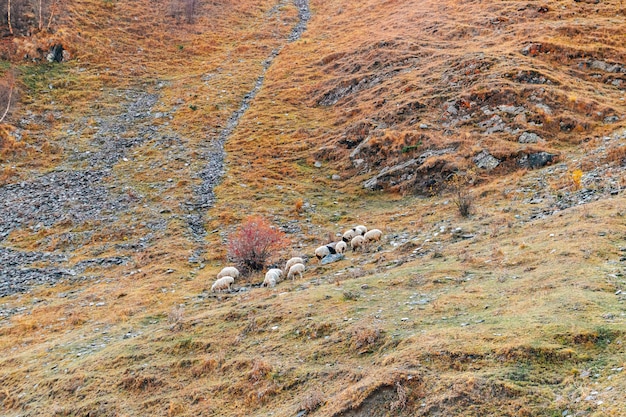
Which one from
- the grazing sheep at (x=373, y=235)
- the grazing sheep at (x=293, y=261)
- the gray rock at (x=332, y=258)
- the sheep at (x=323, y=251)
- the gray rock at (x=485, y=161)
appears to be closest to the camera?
the grazing sheep at (x=293, y=261)

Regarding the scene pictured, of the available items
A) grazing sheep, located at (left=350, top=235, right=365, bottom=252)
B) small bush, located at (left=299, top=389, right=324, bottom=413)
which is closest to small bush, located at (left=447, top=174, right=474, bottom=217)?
grazing sheep, located at (left=350, top=235, right=365, bottom=252)

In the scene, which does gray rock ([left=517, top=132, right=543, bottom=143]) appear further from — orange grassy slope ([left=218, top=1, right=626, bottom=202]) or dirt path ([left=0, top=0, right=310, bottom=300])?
dirt path ([left=0, top=0, right=310, bottom=300])

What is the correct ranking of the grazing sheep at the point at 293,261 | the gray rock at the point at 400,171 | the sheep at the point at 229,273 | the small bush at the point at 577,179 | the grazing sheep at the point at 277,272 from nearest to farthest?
the grazing sheep at the point at 277,272
the grazing sheep at the point at 293,261
the sheep at the point at 229,273
the small bush at the point at 577,179
the gray rock at the point at 400,171

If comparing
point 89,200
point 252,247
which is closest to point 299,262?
→ point 252,247

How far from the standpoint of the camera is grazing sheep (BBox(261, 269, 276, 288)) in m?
17.7

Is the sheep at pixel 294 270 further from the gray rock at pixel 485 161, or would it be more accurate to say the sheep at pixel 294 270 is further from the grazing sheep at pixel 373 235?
the gray rock at pixel 485 161

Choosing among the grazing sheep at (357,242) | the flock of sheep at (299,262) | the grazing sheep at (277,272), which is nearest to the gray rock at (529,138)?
the flock of sheep at (299,262)

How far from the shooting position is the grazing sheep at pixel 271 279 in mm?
17719

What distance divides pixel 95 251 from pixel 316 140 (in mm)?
17509

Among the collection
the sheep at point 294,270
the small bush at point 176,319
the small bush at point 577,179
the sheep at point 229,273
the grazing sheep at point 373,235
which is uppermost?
the small bush at point 176,319

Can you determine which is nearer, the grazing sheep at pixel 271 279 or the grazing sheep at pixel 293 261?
the grazing sheep at pixel 271 279

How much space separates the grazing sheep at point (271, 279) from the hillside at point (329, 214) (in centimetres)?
63

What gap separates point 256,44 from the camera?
2515 inches

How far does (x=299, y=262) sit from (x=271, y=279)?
1.74 metres
